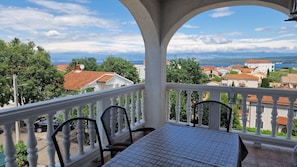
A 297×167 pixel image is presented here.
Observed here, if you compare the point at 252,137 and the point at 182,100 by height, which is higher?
the point at 182,100

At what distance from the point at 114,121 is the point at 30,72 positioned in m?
5.07

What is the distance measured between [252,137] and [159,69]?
1.93 metres

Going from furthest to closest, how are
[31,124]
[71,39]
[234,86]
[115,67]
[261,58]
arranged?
1. [71,39]
2. [115,67]
3. [261,58]
4. [234,86]
5. [31,124]

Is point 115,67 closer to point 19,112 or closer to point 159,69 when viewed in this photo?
point 159,69

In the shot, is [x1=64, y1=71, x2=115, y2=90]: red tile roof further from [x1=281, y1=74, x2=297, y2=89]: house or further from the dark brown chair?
[x1=281, y1=74, x2=297, y2=89]: house

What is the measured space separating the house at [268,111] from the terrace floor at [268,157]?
1.05 ft

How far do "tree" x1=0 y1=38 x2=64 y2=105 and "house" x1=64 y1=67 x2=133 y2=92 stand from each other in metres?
0.63

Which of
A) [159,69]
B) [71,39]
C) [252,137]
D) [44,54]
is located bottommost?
[252,137]

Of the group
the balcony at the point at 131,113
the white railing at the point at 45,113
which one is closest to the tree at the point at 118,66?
the balcony at the point at 131,113

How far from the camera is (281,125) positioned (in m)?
3.22

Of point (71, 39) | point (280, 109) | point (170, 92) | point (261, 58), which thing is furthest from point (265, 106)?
point (71, 39)

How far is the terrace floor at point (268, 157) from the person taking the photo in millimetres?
2719

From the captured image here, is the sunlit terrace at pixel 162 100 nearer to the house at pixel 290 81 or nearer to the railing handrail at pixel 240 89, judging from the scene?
the railing handrail at pixel 240 89

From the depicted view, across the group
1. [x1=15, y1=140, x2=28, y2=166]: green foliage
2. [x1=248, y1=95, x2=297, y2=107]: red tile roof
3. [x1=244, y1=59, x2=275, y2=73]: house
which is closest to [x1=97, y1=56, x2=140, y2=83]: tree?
[x1=244, y1=59, x2=275, y2=73]: house
